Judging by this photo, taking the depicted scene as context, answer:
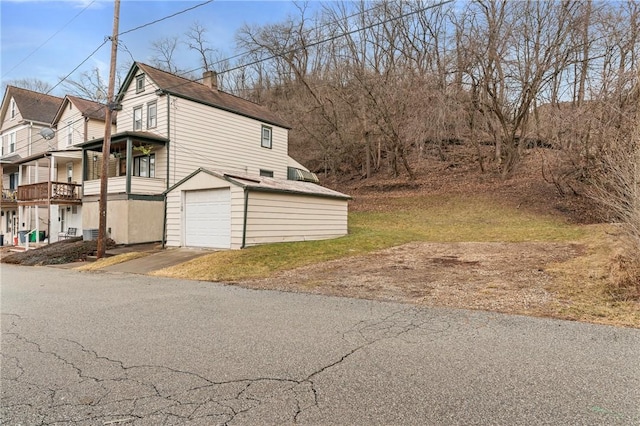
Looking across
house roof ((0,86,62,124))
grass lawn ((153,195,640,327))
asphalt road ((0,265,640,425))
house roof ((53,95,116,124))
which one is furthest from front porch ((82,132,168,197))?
asphalt road ((0,265,640,425))

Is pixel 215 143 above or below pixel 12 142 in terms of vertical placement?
below

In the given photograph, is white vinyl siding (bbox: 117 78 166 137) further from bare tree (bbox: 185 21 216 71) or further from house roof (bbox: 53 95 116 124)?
bare tree (bbox: 185 21 216 71)

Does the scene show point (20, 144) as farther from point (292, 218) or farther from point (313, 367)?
point (313, 367)

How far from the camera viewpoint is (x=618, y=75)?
14.6m

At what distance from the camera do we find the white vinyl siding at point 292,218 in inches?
530

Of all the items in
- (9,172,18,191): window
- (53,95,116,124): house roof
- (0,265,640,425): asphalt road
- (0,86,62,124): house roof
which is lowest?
(0,265,640,425): asphalt road

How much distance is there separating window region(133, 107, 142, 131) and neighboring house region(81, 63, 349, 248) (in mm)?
57

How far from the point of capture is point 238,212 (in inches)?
518

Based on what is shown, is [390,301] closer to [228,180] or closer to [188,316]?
[188,316]

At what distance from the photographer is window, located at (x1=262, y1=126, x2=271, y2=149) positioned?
23.5 meters

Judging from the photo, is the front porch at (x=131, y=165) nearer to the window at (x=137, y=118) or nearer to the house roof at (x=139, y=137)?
the house roof at (x=139, y=137)

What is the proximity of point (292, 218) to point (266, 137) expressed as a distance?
33.7 ft

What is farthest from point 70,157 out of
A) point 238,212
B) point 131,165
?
point 238,212

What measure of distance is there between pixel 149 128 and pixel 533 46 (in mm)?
20470
